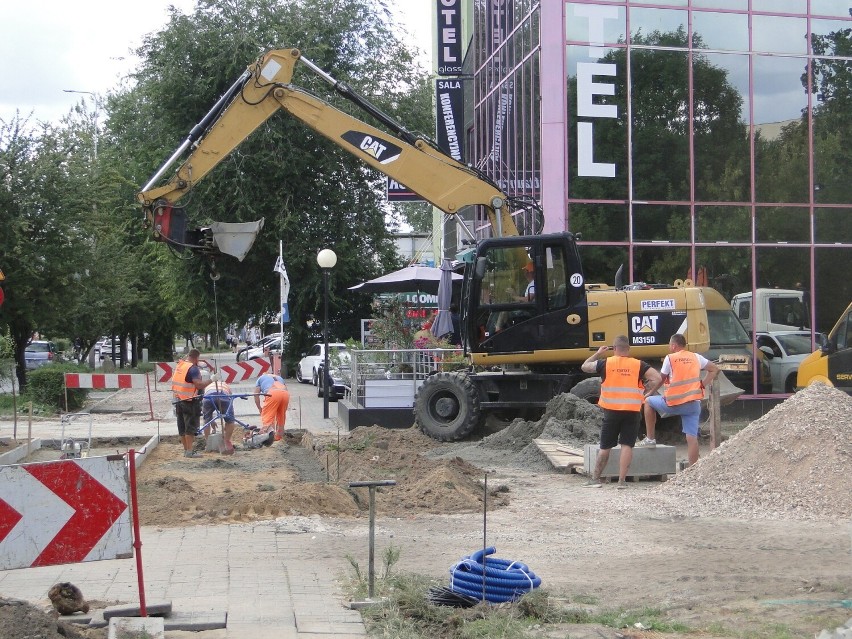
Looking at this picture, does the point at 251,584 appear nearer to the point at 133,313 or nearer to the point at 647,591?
the point at 647,591

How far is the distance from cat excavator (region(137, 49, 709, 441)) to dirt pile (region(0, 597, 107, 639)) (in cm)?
1077

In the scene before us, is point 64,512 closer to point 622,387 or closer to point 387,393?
point 622,387

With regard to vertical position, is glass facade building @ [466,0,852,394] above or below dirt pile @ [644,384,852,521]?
above

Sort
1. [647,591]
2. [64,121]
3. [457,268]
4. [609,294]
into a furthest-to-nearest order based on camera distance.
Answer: [64,121]
[457,268]
[609,294]
[647,591]

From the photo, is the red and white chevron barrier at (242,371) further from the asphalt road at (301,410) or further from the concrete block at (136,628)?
the concrete block at (136,628)

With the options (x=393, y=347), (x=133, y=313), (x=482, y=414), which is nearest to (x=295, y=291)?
(x=133, y=313)

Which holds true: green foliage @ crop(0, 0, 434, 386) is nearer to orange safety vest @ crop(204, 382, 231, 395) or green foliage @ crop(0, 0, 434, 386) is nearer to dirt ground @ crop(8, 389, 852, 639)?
orange safety vest @ crop(204, 382, 231, 395)

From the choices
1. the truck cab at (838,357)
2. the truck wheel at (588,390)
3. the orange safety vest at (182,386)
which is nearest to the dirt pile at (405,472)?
the orange safety vest at (182,386)

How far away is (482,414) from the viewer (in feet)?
57.2

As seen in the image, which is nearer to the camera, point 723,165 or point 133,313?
point 723,165

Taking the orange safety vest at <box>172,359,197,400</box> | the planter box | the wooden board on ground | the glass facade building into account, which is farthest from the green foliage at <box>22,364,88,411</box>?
the wooden board on ground

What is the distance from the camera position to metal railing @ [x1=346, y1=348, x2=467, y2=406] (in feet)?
65.1

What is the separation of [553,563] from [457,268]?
1158cm

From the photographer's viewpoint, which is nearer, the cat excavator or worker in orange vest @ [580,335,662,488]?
worker in orange vest @ [580,335,662,488]
